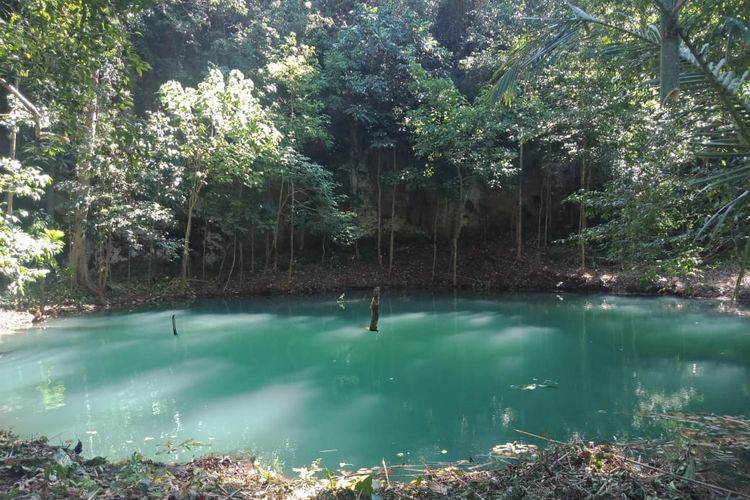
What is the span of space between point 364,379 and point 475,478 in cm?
438

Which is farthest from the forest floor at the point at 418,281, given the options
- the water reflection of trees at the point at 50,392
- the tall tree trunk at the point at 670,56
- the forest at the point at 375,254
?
the tall tree trunk at the point at 670,56

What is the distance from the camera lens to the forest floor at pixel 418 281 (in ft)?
41.2

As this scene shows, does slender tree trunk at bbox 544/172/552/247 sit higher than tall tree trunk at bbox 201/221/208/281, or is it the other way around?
slender tree trunk at bbox 544/172/552/247

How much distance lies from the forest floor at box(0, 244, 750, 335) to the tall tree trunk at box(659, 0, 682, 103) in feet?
34.8

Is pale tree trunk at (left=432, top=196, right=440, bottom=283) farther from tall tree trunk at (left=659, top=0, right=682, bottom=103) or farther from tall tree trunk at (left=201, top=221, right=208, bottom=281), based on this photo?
tall tree trunk at (left=659, top=0, right=682, bottom=103)

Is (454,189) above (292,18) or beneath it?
beneath

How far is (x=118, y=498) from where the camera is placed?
2586mm

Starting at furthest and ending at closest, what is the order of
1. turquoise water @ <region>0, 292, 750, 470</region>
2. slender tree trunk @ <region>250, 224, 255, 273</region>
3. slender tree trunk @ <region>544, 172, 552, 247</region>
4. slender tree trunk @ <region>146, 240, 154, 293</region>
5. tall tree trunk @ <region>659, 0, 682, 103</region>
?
slender tree trunk @ <region>544, 172, 552, 247</region> → slender tree trunk @ <region>250, 224, 255, 273</region> → slender tree trunk @ <region>146, 240, 154, 293</region> → turquoise water @ <region>0, 292, 750, 470</region> → tall tree trunk @ <region>659, 0, 682, 103</region>

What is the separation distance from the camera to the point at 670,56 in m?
2.74

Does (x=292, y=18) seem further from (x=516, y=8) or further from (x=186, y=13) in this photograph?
(x=516, y=8)

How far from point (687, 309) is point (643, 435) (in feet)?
25.9

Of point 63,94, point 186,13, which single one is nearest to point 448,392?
point 63,94

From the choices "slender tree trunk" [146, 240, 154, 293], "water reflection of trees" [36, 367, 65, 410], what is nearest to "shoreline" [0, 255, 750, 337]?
"slender tree trunk" [146, 240, 154, 293]

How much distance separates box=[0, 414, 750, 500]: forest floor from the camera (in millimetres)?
2527
